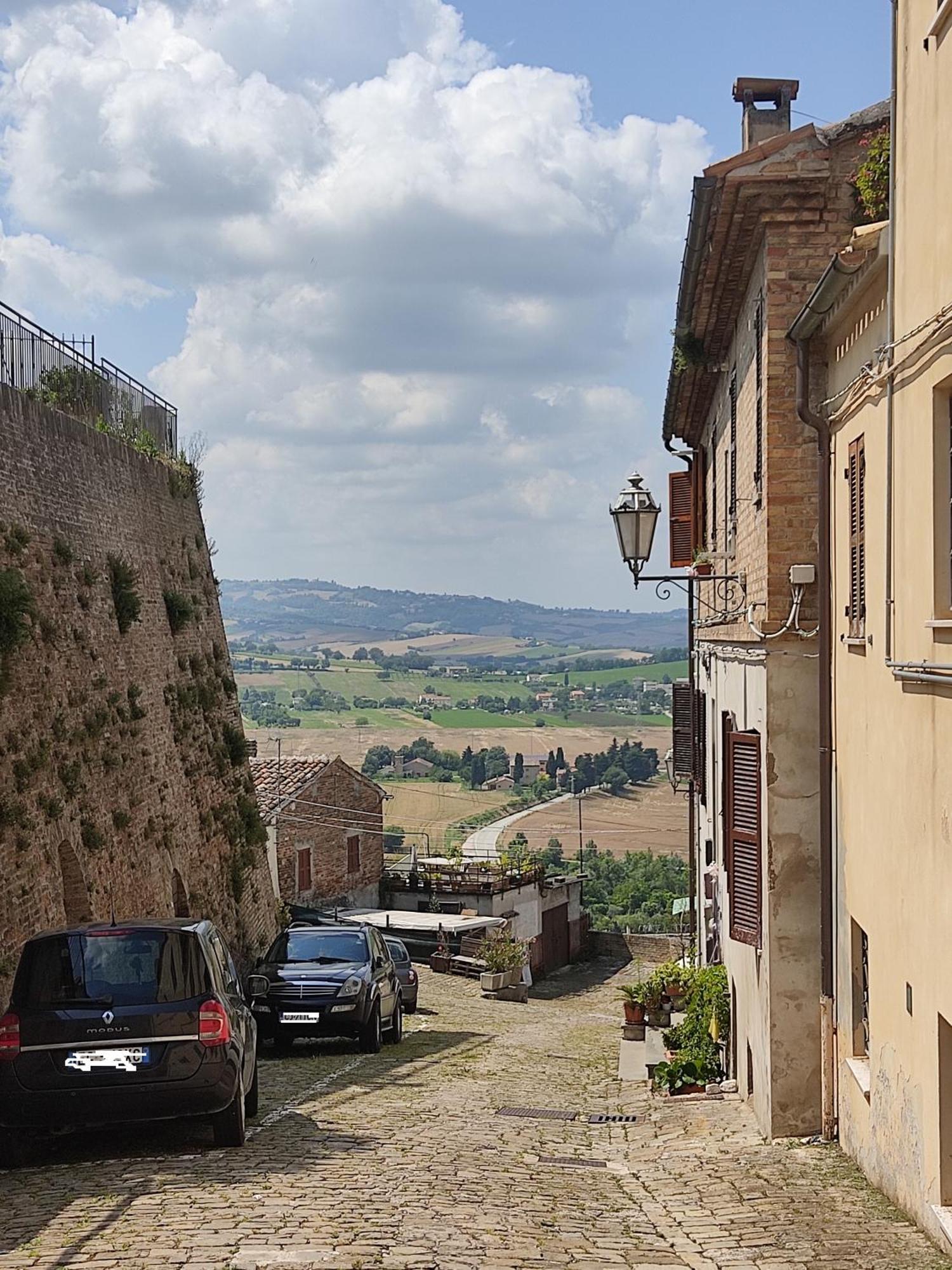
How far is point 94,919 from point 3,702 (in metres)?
3.14

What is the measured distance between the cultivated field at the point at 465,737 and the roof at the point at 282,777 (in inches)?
2756

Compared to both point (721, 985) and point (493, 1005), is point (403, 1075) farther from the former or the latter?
point (493, 1005)

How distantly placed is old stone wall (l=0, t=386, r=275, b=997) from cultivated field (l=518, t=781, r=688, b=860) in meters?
49.5

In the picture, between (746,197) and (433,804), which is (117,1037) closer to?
(746,197)

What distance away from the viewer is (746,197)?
11234 millimetres

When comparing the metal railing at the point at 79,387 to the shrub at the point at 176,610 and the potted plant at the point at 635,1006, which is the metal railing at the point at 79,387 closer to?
the shrub at the point at 176,610

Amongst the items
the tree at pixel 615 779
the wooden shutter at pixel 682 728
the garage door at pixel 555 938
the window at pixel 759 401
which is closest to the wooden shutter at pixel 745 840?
the window at pixel 759 401

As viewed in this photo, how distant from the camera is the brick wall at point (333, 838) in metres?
39.0

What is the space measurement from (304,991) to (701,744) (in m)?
7.91

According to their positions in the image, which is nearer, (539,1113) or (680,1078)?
(539,1113)

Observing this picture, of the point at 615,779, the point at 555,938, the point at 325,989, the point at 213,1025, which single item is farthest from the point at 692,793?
the point at 615,779

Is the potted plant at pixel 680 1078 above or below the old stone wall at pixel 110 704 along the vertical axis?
below

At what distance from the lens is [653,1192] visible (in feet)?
30.5

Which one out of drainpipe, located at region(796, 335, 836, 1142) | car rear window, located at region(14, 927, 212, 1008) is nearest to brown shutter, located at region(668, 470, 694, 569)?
drainpipe, located at region(796, 335, 836, 1142)
